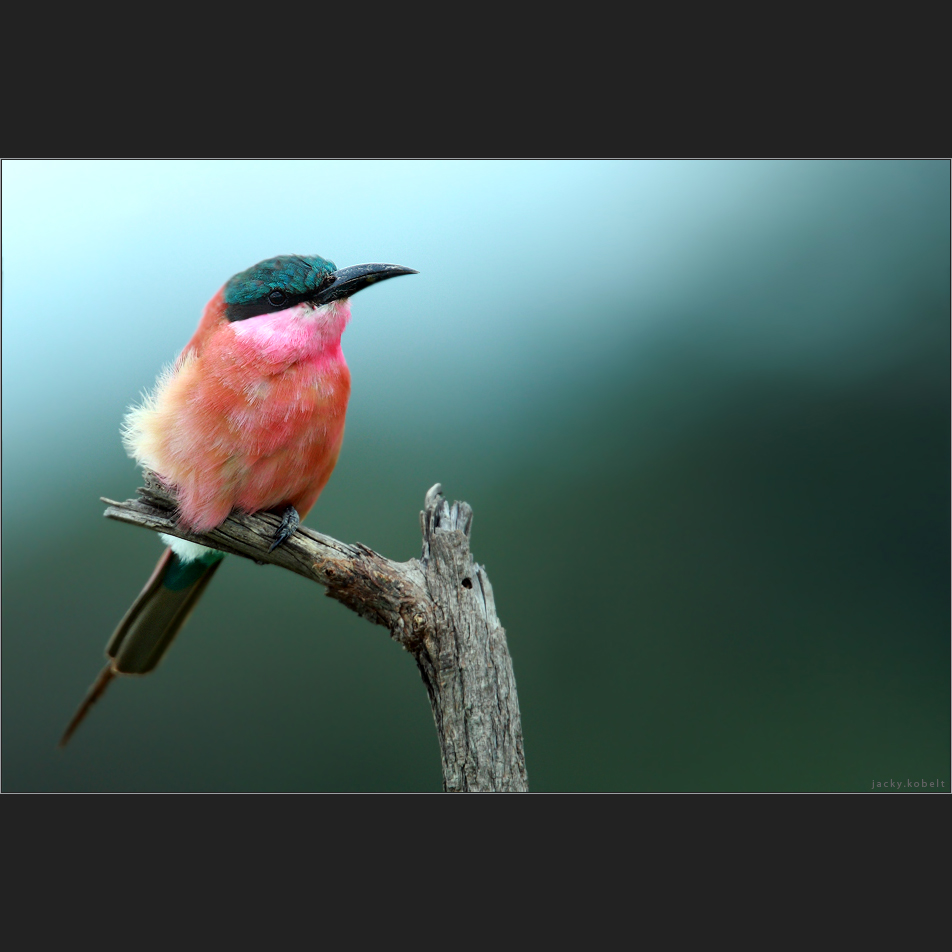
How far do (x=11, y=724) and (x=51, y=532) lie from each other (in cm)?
66

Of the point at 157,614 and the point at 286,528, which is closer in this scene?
the point at 286,528

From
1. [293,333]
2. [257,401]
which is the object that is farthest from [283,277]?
[257,401]

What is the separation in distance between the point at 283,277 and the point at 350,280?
17cm

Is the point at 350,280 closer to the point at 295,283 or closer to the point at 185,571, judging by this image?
the point at 295,283

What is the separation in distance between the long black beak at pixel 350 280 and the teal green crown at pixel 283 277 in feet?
0.07

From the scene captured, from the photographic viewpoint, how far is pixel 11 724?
95.7 inches

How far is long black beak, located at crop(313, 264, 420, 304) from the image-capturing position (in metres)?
1.99

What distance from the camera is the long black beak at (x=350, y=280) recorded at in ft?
6.52

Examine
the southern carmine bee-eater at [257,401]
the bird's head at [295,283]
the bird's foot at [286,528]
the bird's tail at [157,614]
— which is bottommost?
the bird's tail at [157,614]

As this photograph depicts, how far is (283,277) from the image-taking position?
1978mm

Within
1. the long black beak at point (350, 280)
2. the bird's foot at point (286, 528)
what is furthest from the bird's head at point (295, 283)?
the bird's foot at point (286, 528)

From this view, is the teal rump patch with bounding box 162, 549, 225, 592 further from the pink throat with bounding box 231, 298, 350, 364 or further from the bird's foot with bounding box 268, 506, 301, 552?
the pink throat with bounding box 231, 298, 350, 364

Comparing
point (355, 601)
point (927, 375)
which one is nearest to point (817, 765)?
point (927, 375)

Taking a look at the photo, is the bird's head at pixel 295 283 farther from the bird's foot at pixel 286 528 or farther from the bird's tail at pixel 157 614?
the bird's tail at pixel 157 614
